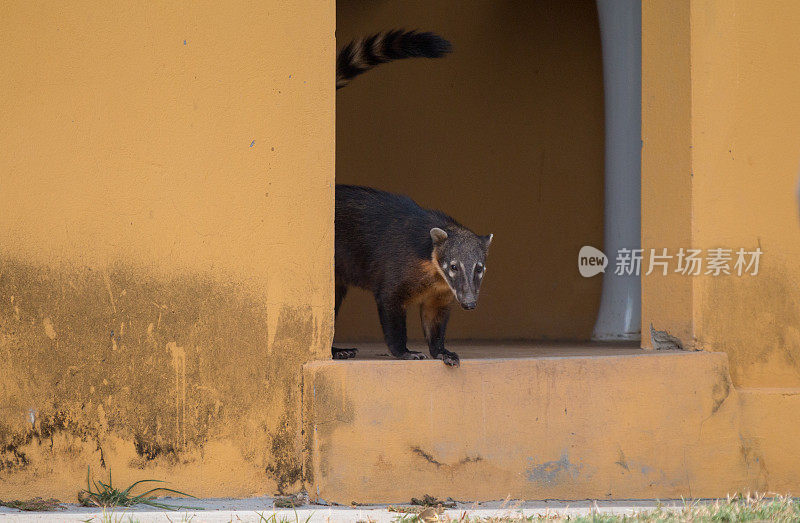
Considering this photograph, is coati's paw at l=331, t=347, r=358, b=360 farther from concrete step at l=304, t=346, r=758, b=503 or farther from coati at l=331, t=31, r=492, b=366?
concrete step at l=304, t=346, r=758, b=503

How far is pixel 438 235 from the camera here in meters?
4.70

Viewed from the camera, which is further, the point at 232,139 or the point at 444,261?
the point at 444,261

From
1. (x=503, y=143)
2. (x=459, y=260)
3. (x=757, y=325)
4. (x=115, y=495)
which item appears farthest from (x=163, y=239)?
(x=503, y=143)

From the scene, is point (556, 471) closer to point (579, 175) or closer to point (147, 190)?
point (147, 190)

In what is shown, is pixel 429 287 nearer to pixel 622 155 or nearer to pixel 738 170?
pixel 738 170

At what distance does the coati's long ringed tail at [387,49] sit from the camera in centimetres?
485

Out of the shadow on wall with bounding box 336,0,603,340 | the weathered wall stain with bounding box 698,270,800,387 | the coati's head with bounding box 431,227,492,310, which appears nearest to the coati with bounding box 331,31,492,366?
the coati's head with bounding box 431,227,492,310

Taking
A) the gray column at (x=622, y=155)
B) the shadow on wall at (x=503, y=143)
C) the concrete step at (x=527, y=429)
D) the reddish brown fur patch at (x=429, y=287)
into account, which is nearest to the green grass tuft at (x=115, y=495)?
the concrete step at (x=527, y=429)

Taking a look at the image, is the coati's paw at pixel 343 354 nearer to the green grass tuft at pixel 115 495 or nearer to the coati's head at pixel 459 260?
the coati's head at pixel 459 260

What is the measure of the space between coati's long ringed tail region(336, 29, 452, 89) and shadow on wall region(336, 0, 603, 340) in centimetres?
135

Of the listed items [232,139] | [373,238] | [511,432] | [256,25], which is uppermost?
[256,25]

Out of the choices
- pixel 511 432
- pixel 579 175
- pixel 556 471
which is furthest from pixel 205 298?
pixel 579 175

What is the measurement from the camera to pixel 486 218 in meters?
6.92

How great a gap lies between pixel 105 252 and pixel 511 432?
192 cm
